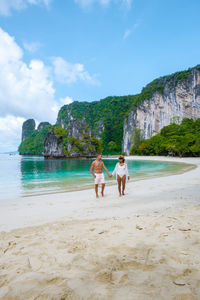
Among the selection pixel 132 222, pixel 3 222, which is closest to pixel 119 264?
pixel 132 222

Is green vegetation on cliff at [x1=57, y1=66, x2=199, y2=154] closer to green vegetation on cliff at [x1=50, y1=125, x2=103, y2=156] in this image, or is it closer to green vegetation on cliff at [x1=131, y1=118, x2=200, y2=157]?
green vegetation on cliff at [x1=50, y1=125, x2=103, y2=156]

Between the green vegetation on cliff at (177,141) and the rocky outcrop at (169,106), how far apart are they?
6.81 m

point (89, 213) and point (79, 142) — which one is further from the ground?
point (79, 142)

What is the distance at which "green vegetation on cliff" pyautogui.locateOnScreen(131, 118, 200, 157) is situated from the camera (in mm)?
56562

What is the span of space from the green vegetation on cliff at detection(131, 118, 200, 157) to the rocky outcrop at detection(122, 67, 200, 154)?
6813 mm

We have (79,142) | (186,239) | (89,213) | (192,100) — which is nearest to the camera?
(186,239)

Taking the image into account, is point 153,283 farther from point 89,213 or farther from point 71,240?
point 89,213

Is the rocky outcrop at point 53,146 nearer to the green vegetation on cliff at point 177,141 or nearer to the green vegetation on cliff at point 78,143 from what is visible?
the green vegetation on cliff at point 78,143

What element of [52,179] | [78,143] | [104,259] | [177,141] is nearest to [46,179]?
[52,179]

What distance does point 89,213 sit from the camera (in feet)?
18.1

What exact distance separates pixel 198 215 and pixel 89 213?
10.4 feet

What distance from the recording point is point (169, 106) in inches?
3290

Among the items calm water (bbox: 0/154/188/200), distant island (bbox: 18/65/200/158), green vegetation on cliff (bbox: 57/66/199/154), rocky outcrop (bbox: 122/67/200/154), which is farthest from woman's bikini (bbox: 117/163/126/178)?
green vegetation on cliff (bbox: 57/66/199/154)

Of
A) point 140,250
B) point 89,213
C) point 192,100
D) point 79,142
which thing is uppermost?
point 192,100
